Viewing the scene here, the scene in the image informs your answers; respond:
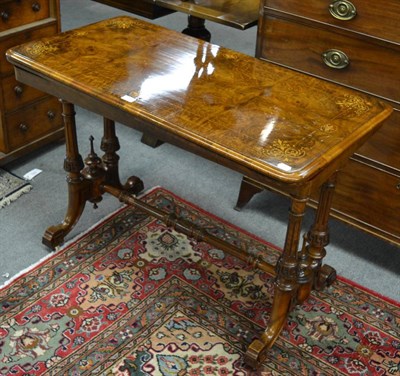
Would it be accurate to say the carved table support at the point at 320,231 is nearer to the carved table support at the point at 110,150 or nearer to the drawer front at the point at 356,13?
the drawer front at the point at 356,13

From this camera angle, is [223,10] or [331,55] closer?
[331,55]

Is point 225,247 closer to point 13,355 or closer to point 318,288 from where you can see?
point 318,288

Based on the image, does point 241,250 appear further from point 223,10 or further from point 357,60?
point 223,10

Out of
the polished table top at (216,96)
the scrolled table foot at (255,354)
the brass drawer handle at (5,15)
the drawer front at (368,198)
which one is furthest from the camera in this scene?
the brass drawer handle at (5,15)

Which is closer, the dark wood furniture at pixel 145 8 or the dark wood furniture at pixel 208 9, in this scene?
the dark wood furniture at pixel 208 9

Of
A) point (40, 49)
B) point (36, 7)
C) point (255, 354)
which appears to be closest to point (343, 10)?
point (40, 49)

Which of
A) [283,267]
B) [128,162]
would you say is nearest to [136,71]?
[283,267]

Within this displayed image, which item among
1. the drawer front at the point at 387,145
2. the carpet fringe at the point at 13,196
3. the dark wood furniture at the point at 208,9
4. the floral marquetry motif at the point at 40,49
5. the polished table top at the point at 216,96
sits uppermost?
the polished table top at the point at 216,96

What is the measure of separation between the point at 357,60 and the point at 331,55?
10cm

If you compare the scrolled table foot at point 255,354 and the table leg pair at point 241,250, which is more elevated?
the table leg pair at point 241,250

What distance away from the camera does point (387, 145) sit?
2432mm

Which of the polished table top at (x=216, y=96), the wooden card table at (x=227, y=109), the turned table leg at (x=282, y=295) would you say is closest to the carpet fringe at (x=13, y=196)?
the wooden card table at (x=227, y=109)

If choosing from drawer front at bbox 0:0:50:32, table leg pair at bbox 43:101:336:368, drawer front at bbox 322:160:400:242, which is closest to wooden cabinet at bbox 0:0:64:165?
drawer front at bbox 0:0:50:32

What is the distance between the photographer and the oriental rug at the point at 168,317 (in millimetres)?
2217
